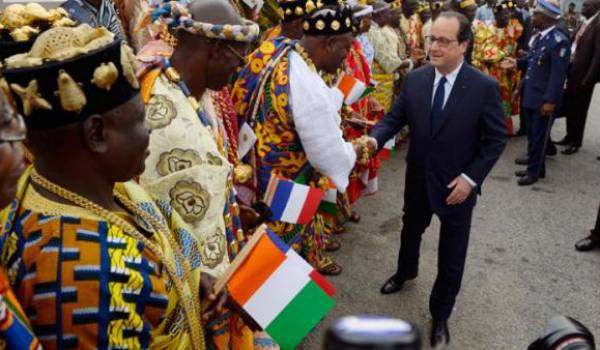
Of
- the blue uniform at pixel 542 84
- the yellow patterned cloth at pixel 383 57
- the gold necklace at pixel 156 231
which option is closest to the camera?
the gold necklace at pixel 156 231

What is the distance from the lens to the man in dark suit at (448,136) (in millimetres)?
2887

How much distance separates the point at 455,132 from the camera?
9.58ft

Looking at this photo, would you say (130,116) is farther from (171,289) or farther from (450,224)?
(450,224)

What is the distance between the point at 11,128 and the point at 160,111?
86 centimetres

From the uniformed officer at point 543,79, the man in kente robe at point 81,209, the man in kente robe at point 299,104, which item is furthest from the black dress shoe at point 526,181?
the man in kente robe at point 81,209

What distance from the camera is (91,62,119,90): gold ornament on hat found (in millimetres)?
1188

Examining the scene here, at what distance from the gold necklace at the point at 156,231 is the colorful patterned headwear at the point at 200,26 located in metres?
0.75

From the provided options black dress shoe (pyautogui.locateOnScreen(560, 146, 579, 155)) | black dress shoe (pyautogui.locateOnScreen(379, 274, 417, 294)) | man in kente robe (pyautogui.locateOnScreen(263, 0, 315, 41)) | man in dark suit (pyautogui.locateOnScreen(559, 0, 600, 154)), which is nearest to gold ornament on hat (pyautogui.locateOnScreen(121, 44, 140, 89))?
man in kente robe (pyautogui.locateOnScreen(263, 0, 315, 41))

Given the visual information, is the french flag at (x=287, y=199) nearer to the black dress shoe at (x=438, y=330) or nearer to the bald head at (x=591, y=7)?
the black dress shoe at (x=438, y=330)

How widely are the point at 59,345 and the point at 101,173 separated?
0.40m

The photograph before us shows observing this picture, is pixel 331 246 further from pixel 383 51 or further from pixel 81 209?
pixel 81 209

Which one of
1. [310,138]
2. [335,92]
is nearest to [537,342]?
[310,138]

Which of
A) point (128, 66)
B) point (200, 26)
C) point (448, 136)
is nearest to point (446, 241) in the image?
point (448, 136)

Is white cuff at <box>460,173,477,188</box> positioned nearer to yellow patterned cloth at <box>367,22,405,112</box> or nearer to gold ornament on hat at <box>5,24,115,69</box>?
gold ornament on hat at <box>5,24,115,69</box>
